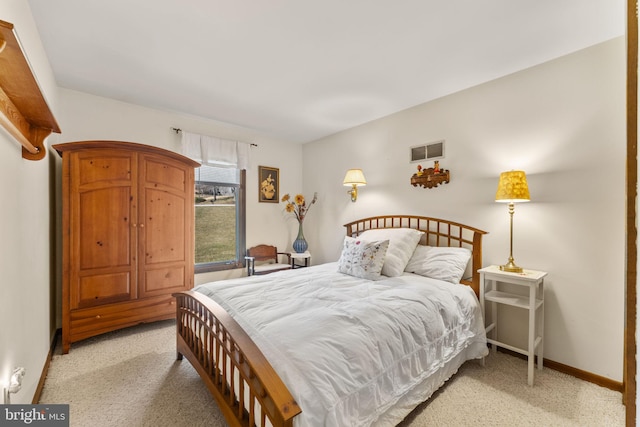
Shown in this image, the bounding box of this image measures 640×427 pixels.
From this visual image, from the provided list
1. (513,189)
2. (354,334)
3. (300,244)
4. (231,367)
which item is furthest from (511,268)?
(300,244)

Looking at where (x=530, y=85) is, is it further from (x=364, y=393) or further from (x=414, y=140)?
(x=364, y=393)

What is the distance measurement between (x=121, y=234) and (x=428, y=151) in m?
3.39

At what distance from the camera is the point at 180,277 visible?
312cm

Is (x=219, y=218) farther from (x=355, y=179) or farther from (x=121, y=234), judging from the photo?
(x=355, y=179)

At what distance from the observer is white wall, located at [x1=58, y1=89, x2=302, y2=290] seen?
2959 mm

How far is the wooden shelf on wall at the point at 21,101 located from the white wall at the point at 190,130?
5.51 feet

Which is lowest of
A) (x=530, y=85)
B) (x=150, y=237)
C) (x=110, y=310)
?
(x=110, y=310)

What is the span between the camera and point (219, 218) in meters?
4.11

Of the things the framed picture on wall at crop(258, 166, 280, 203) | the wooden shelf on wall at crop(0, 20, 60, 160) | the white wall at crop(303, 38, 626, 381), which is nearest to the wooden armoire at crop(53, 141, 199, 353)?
the wooden shelf on wall at crop(0, 20, 60, 160)

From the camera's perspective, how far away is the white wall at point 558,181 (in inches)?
80.8

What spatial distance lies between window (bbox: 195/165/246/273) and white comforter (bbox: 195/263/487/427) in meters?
1.76

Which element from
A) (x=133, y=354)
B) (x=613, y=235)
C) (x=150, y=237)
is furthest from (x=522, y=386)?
(x=150, y=237)

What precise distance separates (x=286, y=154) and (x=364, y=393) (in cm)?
395

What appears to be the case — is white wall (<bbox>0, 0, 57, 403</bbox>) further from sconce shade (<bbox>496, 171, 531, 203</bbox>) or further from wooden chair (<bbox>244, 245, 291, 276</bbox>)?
sconce shade (<bbox>496, 171, 531, 203</bbox>)
